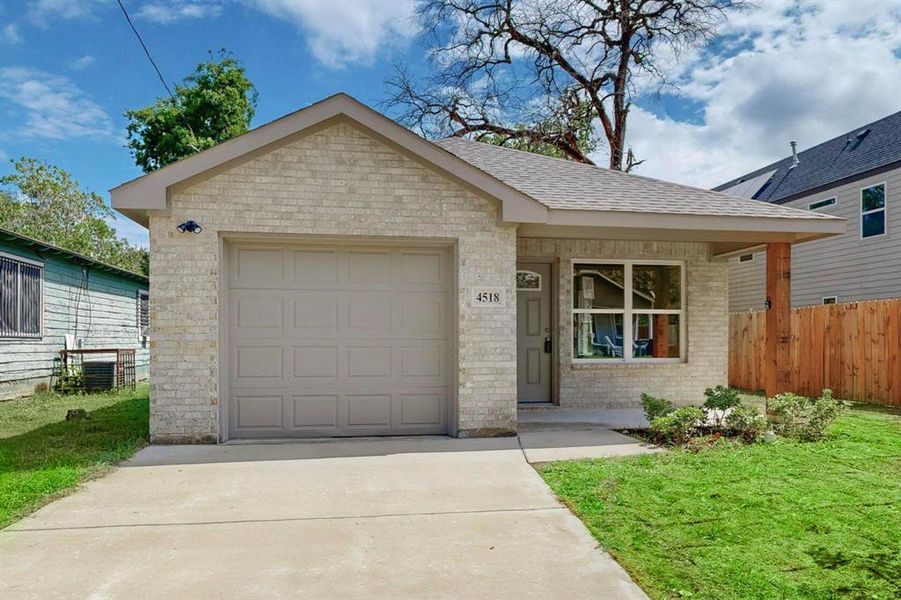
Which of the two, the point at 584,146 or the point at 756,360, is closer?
the point at 756,360

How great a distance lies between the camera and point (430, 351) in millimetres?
7664

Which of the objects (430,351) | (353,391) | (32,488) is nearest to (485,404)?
(430,351)

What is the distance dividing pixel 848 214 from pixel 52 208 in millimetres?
32472

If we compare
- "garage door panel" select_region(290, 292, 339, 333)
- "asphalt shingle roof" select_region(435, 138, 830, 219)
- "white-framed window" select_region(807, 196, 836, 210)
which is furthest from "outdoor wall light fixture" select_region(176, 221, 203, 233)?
"white-framed window" select_region(807, 196, 836, 210)

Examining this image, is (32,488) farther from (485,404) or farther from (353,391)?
(485,404)

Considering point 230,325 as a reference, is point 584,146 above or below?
above

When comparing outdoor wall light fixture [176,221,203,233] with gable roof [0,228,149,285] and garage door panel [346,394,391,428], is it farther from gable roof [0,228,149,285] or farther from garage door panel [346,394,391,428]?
gable roof [0,228,149,285]

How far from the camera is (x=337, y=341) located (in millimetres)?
7438

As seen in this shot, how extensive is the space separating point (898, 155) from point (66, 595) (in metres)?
18.6

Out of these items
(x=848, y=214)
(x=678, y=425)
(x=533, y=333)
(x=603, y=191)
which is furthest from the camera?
(x=848, y=214)

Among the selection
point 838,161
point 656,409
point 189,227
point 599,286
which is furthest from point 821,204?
point 189,227

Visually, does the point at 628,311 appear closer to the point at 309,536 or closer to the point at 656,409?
the point at 656,409

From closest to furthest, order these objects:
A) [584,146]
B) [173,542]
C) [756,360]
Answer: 1. [173,542]
2. [756,360]
3. [584,146]

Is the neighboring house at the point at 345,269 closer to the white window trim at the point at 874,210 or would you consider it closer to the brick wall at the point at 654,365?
the brick wall at the point at 654,365
